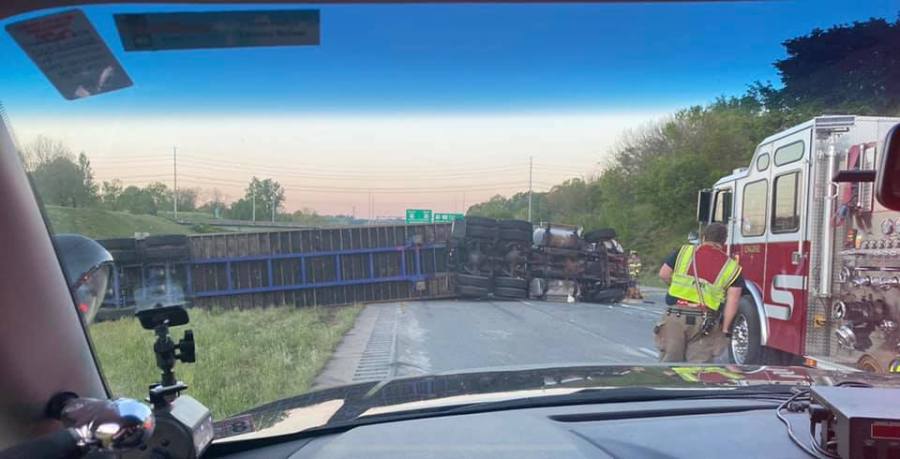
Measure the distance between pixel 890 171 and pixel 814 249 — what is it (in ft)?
16.9

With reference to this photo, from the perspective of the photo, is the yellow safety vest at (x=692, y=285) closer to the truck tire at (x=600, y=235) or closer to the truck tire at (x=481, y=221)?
the truck tire at (x=600, y=235)

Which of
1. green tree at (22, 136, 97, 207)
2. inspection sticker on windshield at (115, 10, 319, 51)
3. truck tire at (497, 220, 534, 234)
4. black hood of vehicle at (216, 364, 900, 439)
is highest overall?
inspection sticker on windshield at (115, 10, 319, 51)

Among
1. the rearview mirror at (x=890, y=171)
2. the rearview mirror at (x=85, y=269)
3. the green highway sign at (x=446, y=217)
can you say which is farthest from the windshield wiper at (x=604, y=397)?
the green highway sign at (x=446, y=217)

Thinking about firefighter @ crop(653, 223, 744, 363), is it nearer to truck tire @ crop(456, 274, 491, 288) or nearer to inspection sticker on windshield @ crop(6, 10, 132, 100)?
truck tire @ crop(456, 274, 491, 288)

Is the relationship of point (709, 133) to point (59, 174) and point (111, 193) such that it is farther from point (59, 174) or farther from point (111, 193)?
point (59, 174)

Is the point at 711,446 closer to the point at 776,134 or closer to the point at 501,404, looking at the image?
the point at 501,404

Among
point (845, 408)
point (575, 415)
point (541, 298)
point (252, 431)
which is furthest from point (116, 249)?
point (541, 298)

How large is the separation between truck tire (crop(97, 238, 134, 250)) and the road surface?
5.71 ft

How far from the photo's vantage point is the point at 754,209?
7.88 meters

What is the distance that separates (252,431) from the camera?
3033 mm

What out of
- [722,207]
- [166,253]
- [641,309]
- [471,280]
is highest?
[722,207]

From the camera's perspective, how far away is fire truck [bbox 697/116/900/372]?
623 cm

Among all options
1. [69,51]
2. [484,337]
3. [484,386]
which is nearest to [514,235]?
[484,337]

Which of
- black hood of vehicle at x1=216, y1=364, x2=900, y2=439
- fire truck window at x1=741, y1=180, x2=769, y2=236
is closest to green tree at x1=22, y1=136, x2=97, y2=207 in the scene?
black hood of vehicle at x1=216, y1=364, x2=900, y2=439
